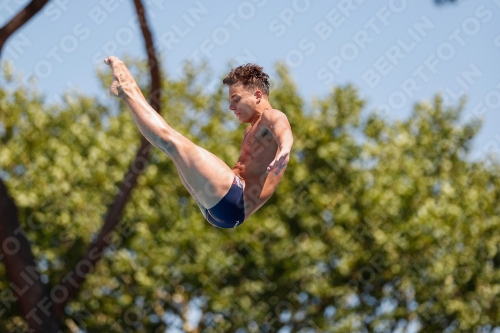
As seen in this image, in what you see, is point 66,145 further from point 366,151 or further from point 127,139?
point 366,151

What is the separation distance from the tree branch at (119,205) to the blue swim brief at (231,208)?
14.5 feet

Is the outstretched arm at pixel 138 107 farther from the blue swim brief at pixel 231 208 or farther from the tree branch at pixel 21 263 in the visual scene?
the tree branch at pixel 21 263

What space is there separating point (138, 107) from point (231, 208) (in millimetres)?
1021

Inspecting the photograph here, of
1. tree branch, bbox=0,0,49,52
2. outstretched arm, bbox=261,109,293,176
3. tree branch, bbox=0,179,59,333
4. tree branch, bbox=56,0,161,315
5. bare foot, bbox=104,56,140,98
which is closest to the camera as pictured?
outstretched arm, bbox=261,109,293,176

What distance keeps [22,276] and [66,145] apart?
7.80 metres

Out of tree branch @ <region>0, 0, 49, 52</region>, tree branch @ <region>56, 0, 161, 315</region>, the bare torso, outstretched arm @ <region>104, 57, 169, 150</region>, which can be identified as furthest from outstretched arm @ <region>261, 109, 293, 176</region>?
tree branch @ <region>0, 0, 49, 52</region>

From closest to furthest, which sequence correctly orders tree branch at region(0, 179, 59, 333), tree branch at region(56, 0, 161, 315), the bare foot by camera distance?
the bare foot, tree branch at region(0, 179, 59, 333), tree branch at region(56, 0, 161, 315)

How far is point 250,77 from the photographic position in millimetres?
5910

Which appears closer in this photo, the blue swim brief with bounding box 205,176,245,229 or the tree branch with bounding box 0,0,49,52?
the blue swim brief with bounding box 205,176,245,229

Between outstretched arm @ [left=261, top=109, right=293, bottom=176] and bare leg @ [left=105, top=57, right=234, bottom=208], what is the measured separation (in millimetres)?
481

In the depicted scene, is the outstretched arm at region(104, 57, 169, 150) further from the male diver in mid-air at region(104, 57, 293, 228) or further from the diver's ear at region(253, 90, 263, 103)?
the diver's ear at region(253, 90, 263, 103)

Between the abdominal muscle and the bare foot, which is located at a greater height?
the abdominal muscle

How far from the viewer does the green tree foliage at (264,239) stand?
651 inches

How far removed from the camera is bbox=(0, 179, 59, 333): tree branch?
9.45 metres
